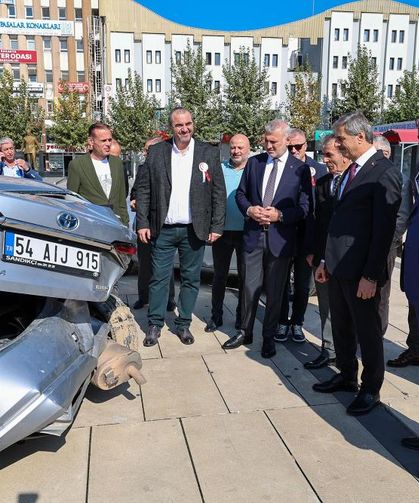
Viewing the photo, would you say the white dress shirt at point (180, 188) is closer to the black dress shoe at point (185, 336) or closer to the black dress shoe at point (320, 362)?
the black dress shoe at point (185, 336)

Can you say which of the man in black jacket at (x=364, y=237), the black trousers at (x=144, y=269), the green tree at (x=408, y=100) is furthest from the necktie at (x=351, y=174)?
the green tree at (x=408, y=100)

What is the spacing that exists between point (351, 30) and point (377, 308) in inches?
2378

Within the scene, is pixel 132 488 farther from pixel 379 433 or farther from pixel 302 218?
pixel 302 218

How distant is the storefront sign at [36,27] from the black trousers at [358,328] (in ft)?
195

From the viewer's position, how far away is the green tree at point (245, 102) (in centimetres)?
3609

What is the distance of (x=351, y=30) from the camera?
56000 mm

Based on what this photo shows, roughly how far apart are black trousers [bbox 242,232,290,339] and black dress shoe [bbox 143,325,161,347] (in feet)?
2.67

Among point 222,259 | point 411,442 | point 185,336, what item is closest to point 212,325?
point 185,336

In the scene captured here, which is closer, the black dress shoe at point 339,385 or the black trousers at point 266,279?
the black dress shoe at point 339,385

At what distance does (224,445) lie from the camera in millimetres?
2775

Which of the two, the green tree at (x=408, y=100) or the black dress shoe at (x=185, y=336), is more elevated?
the green tree at (x=408, y=100)

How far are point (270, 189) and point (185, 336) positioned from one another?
58.8 inches

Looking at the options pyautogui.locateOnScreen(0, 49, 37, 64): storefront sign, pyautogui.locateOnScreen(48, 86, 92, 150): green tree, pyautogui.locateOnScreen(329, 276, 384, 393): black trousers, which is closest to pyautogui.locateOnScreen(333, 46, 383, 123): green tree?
pyautogui.locateOnScreen(48, 86, 92, 150): green tree

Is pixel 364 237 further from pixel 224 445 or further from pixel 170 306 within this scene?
pixel 170 306
